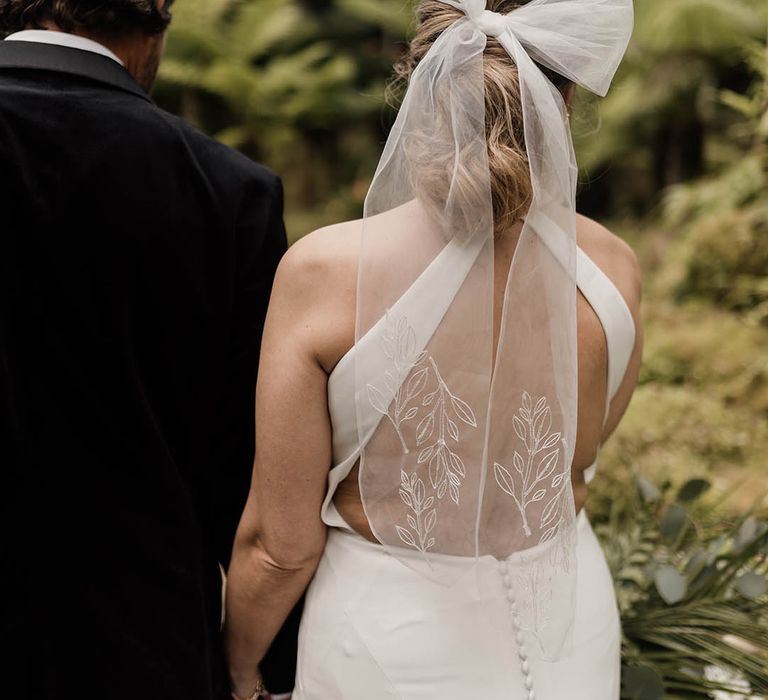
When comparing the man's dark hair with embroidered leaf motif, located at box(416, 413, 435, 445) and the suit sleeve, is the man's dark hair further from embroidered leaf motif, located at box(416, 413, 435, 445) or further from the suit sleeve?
embroidered leaf motif, located at box(416, 413, 435, 445)

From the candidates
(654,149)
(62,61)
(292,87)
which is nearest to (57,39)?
(62,61)

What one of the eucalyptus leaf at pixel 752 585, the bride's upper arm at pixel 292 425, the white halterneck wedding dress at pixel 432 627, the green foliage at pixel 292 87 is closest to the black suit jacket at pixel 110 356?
the bride's upper arm at pixel 292 425

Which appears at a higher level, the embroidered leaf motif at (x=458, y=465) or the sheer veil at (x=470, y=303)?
the sheer veil at (x=470, y=303)

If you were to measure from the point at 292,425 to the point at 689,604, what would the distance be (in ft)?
4.51

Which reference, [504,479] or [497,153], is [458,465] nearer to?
[504,479]

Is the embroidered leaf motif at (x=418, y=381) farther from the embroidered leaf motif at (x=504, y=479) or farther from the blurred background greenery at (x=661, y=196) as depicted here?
the blurred background greenery at (x=661, y=196)

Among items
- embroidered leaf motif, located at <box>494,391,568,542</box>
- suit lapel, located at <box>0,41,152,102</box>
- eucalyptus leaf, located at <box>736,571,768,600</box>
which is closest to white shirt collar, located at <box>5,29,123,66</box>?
suit lapel, located at <box>0,41,152,102</box>

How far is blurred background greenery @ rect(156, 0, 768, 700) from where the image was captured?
2.28m

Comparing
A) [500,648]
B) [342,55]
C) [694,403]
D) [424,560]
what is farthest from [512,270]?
[342,55]

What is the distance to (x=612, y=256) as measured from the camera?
1.44 meters

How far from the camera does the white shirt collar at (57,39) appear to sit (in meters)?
1.50

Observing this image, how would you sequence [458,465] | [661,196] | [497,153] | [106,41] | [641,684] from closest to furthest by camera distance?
[497,153] < [458,465] < [106,41] < [641,684] < [661,196]

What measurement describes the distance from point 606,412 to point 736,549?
96 cm

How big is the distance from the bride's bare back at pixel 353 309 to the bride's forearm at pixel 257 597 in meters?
0.16
